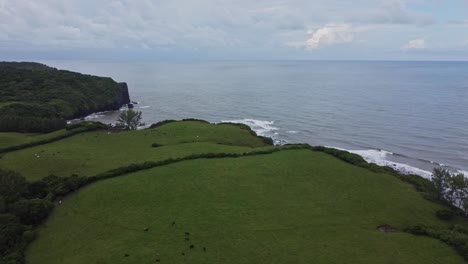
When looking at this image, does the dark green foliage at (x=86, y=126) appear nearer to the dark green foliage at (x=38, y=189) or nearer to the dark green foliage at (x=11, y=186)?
the dark green foliage at (x=38, y=189)

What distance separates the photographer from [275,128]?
101m

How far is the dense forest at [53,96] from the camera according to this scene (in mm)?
100250

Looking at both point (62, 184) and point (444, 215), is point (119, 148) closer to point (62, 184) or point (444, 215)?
point (62, 184)

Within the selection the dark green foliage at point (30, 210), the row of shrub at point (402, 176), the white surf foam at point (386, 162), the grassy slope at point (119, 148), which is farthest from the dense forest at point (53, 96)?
the white surf foam at point (386, 162)

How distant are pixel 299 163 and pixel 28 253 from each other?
107 ft

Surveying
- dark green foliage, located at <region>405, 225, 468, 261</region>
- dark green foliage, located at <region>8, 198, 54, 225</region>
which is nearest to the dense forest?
dark green foliage, located at <region>8, 198, 54, 225</region>

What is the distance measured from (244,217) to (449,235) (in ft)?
59.3

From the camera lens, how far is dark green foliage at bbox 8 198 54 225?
35312mm

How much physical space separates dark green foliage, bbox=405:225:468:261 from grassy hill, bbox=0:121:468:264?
2.34 ft

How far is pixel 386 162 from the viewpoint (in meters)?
69.6

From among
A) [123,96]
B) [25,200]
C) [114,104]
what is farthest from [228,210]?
[123,96]

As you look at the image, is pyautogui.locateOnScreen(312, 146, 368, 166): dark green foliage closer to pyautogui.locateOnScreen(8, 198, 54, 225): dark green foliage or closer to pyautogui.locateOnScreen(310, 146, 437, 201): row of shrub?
pyautogui.locateOnScreen(310, 146, 437, 201): row of shrub

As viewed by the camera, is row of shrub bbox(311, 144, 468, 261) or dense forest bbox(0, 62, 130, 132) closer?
row of shrub bbox(311, 144, 468, 261)

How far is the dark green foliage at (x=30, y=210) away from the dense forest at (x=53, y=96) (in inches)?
1712
